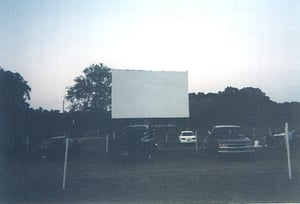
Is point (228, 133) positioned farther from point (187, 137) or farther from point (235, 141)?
point (187, 137)

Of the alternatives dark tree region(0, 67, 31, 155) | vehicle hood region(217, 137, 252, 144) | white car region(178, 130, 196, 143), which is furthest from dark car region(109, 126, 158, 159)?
white car region(178, 130, 196, 143)

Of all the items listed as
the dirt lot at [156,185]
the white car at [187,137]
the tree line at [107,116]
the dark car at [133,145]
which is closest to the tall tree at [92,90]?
the tree line at [107,116]

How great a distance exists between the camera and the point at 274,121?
28172mm

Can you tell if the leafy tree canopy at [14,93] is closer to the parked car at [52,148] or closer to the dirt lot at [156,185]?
the parked car at [52,148]

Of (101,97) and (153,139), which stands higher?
(101,97)

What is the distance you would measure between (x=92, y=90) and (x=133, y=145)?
33846mm

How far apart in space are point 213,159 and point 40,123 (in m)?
15.1

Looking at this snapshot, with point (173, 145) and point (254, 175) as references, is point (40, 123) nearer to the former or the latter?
point (173, 145)

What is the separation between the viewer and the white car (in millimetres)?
30608

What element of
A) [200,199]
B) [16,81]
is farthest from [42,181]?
[16,81]

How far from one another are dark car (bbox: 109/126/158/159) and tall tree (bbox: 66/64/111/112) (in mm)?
26008

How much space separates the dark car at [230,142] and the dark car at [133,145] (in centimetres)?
317

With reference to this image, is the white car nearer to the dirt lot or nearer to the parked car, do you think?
the parked car

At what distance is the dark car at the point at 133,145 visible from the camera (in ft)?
56.3
